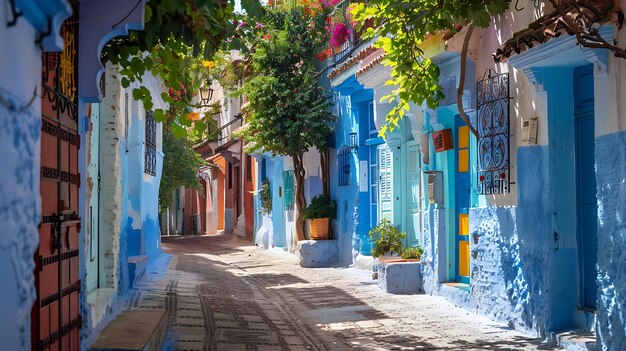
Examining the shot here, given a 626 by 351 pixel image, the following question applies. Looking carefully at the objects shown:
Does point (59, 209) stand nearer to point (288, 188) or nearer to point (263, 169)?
point (288, 188)

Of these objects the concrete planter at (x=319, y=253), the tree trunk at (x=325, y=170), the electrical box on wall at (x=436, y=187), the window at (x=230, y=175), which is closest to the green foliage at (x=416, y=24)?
the electrical box on wall at (x=436, y=187)

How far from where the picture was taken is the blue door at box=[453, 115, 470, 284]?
1123 cm

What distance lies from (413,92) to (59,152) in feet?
19.0

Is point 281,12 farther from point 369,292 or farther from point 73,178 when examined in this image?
point 73,178

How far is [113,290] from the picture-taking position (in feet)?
29.2

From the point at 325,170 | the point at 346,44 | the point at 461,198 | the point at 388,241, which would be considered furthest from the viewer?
the point at 325,170

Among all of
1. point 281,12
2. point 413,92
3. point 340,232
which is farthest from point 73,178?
point 281,12

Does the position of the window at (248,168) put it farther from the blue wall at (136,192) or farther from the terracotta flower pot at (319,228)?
the blue wall at (136,192)

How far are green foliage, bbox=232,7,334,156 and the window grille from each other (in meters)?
8.29

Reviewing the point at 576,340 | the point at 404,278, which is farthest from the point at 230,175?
the point at 576,340

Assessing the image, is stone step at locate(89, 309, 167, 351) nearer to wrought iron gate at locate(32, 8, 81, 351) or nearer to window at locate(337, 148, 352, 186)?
wrought iron gate at locate(32, 8, 81, 351)

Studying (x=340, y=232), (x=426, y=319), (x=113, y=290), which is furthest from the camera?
(x=340, y=232)

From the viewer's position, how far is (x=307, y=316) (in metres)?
11.1

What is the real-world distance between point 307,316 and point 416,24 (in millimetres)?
4545
